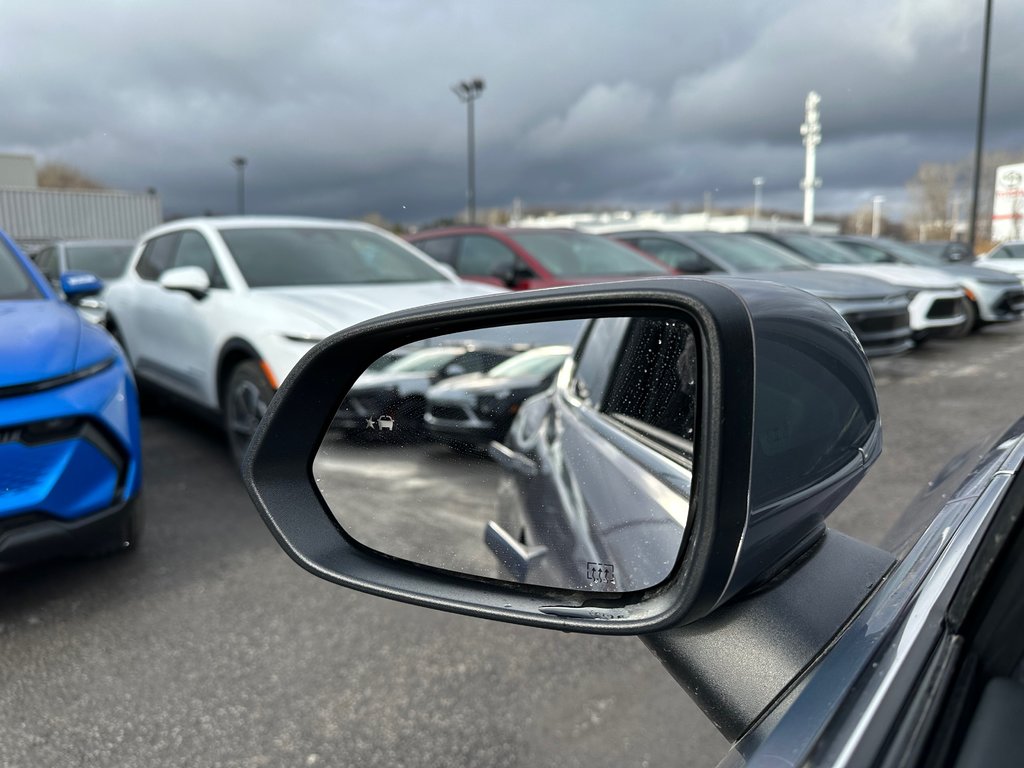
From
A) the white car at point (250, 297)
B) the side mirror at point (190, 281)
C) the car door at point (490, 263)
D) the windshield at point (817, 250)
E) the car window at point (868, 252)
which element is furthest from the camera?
the car window at point (868, 252)

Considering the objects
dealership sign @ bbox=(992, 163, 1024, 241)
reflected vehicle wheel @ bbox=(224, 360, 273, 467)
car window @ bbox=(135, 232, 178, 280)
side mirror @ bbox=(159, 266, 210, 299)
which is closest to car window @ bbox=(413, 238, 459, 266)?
car window @ bbox=(135, 232, 178, 280)

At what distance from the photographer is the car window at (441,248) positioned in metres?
7.62

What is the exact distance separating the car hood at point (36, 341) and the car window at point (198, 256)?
59.3 inches

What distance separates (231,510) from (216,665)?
1560 mm

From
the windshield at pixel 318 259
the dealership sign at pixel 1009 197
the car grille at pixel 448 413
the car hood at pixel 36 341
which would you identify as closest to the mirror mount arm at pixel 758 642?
the car grille at pixel 448 413

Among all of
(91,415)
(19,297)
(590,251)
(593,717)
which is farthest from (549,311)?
(590,251)

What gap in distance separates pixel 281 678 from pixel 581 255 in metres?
5.21

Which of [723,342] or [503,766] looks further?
[503,766]

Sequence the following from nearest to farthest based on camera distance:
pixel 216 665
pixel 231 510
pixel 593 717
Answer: pixel 593 717, pixel 216 665, pixel 231 510

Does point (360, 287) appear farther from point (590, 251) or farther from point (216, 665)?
point (590, 251)

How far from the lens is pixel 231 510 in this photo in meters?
3.96

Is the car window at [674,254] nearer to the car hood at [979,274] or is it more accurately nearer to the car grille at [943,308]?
the car grille at [943,308]

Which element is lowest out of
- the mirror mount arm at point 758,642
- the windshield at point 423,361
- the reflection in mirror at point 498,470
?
the mirror mount arm at point 758,642

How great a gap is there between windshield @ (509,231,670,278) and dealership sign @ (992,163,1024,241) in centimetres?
477
